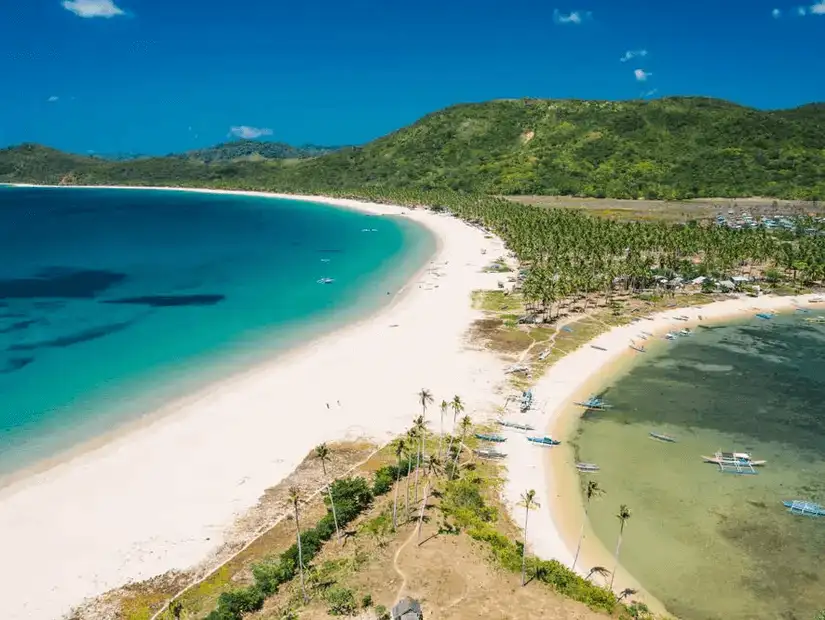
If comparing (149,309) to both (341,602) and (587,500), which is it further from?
(587,500)

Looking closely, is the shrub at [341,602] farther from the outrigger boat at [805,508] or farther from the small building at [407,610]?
the outrigger boat at [805,508]

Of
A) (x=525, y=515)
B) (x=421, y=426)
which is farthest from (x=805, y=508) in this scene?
(x=421, y=426)

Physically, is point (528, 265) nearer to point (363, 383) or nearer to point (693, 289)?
point (693, 289)

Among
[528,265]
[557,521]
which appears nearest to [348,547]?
[557,521]

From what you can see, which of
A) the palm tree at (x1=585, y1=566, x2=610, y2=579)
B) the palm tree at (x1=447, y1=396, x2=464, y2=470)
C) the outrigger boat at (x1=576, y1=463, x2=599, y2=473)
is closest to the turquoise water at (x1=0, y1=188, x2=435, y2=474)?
the palm tree at (x1=447, y1=396, x2=464, y2=470)

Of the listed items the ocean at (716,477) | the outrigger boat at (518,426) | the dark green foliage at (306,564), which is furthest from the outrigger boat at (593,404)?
the dark green foliage at (306,564)

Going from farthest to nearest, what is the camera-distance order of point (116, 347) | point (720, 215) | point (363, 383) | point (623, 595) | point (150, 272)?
point (720, 215) → point (150, 272) → point (116, 347) → point (363, 383) → point (623, 595)
